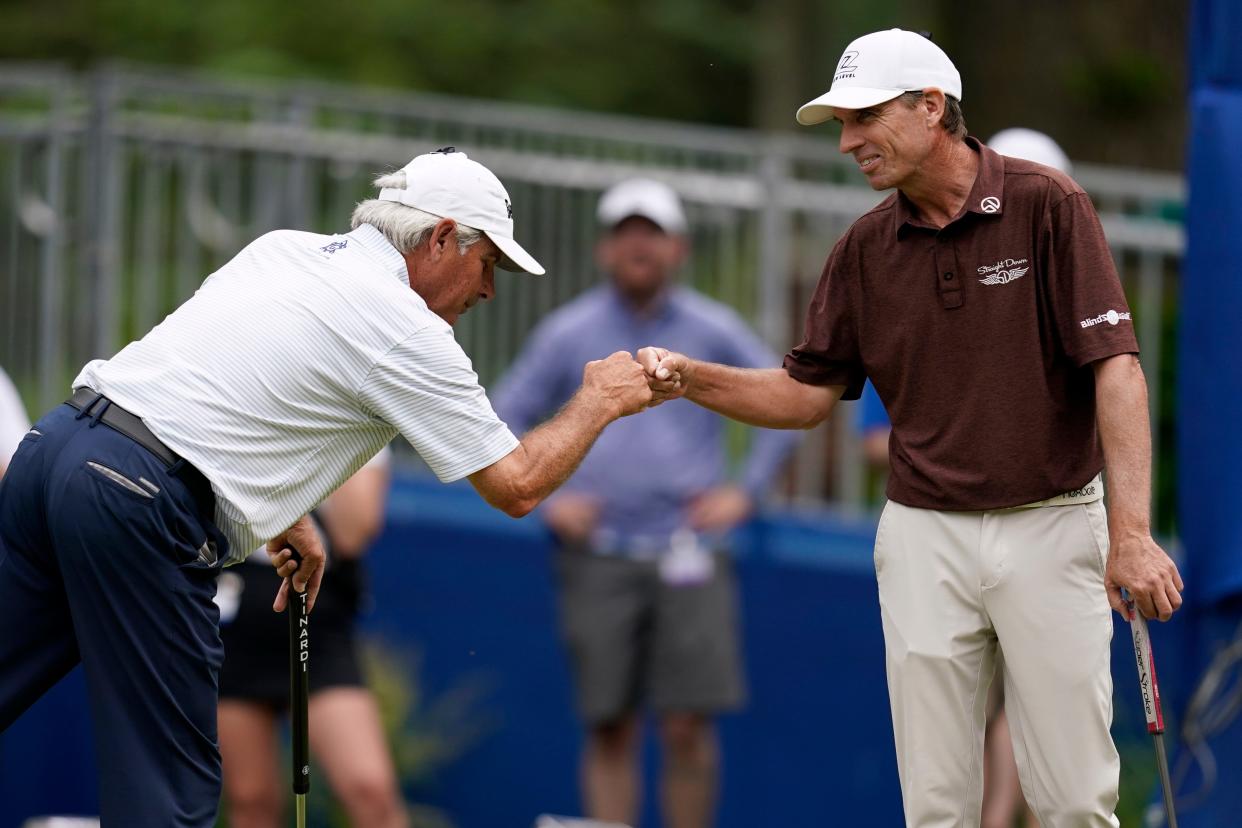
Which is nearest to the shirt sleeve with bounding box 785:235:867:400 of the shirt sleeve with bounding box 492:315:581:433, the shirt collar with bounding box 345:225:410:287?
the shirt collar with bounding box 345:225:410:287

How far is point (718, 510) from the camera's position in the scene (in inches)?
298

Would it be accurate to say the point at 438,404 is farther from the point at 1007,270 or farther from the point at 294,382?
the point at 1007,270

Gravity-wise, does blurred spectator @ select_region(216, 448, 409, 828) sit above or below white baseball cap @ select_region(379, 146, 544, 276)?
below

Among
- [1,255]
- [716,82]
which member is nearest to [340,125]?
[1,255]

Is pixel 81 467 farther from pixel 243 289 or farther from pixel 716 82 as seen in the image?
pixel 716 82

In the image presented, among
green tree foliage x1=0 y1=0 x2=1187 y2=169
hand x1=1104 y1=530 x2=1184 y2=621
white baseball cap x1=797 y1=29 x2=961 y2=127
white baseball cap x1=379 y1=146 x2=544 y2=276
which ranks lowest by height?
hand x1=1104 y1=530 x2=1184 y2=621

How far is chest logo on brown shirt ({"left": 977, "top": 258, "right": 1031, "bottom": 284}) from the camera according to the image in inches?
182

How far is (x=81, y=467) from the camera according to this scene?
14.5ft

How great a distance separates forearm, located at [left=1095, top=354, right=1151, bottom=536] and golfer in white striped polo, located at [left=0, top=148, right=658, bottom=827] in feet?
4.31

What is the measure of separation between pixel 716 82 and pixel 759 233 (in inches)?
464

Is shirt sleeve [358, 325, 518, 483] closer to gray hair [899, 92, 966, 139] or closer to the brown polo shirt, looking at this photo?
the brown polo shirt

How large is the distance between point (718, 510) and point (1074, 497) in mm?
2975

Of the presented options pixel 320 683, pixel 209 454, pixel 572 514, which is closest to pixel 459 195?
pixel 209 454

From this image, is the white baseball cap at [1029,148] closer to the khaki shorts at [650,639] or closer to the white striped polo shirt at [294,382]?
the khaki shorts at [650,639]
